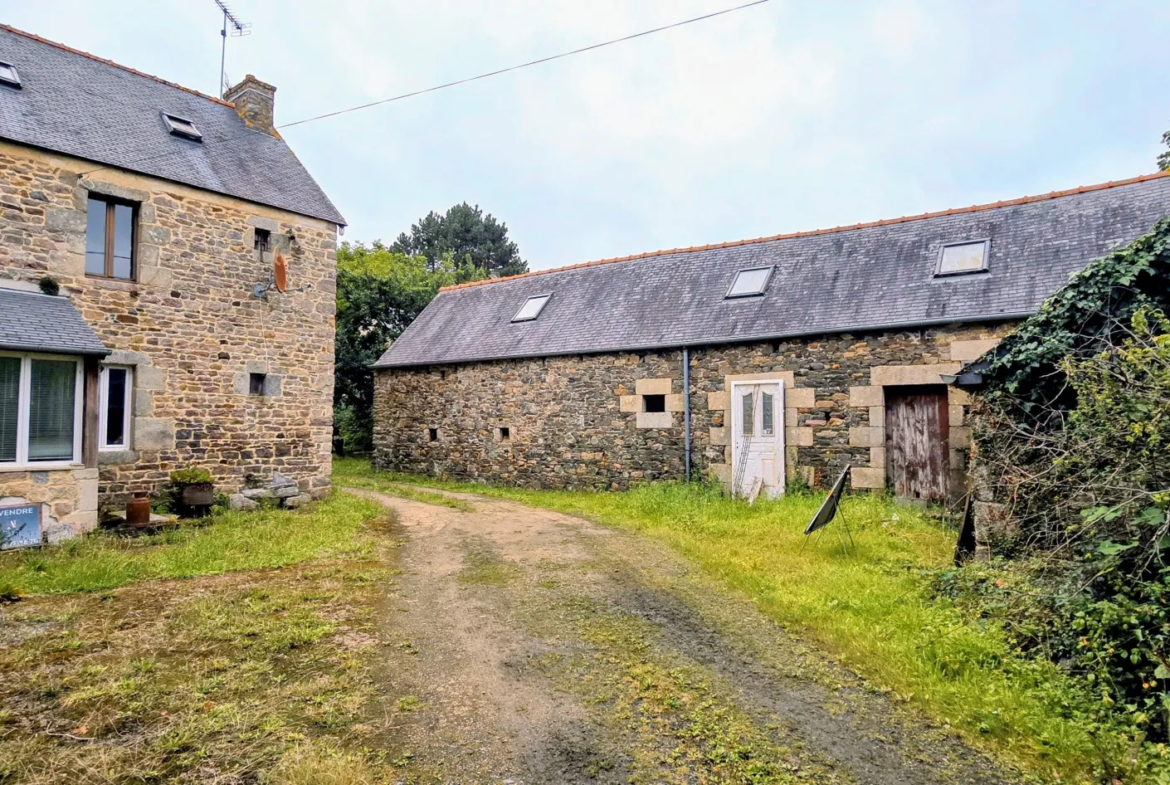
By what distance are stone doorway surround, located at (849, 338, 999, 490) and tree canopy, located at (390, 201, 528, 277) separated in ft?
104

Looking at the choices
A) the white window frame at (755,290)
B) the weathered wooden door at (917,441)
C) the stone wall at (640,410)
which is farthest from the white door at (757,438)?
the white window frame at (755,290)

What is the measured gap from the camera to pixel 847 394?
980 centimetres

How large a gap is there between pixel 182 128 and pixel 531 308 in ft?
24.3

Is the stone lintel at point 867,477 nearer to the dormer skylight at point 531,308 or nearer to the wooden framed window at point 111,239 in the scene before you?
the dormer skylight at point 531,308

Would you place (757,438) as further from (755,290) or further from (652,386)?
(755,290)

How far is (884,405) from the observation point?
31.3 feet

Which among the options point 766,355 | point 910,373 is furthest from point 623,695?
point 766,355

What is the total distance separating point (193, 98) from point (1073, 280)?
13325 mm

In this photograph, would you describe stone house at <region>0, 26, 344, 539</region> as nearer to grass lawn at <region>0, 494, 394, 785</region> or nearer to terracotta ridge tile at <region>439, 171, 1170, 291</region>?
grass lawn at <region>0, 494, 394, 785</region>

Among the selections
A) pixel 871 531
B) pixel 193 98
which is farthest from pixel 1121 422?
pixel 193 98

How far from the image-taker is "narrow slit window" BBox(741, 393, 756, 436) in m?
10.5

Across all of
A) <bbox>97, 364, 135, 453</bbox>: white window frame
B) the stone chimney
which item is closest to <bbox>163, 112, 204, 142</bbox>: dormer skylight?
the stone chimney

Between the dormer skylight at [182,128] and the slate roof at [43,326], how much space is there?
364cm

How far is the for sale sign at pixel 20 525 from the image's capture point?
639cm
